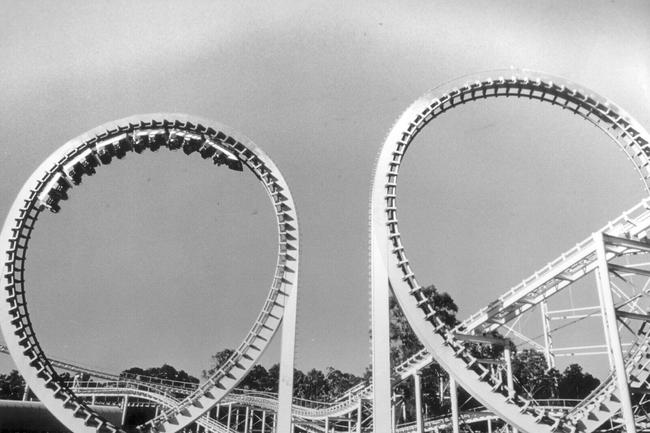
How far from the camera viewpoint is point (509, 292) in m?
17.9

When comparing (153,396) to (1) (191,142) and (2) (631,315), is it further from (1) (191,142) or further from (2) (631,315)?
(2) (631,315)

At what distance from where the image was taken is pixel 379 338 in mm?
14383

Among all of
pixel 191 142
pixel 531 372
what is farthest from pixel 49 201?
pixel 531 372

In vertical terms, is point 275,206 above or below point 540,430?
above

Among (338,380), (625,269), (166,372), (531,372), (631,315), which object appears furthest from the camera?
(166,372)

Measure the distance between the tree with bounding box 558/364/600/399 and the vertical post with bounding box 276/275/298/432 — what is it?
3494 cm

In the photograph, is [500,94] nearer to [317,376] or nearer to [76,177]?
[76,177]

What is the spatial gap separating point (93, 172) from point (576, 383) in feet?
143

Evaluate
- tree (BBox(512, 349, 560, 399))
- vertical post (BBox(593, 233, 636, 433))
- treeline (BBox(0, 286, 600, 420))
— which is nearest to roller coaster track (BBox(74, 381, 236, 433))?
treeline (BBox(0, 286, 600, 420))

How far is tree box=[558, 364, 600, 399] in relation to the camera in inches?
1737

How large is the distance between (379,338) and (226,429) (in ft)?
68.2

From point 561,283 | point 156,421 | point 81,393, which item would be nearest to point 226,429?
point 81,393

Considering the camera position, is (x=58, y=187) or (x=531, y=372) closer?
(x=58, y=187)

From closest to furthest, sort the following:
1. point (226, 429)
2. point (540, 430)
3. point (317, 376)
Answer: point (540, 430)
point (226, 429)
point (317, 376)
